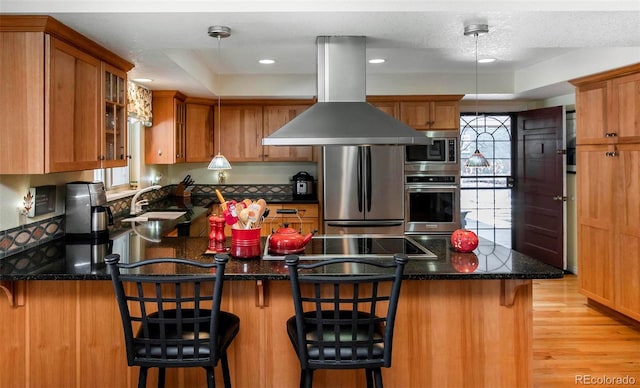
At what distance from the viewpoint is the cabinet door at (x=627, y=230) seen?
376cm

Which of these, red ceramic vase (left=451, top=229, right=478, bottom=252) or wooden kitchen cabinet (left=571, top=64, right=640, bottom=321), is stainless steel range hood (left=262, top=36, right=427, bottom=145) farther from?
wooden kitchen cabinet (left=571, top=64, right=640, bottom=321)

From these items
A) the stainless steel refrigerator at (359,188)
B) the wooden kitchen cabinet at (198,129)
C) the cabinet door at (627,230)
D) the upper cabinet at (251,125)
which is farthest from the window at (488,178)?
the wooden kitchen cabinet at (198,129)

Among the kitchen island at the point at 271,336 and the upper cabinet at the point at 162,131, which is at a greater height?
the upper cabinet at the point at 162,131

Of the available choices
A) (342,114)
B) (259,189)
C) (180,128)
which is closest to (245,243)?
(342,114)

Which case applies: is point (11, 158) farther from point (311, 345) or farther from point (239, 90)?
point (239, 90)

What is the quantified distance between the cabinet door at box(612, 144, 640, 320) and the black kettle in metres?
3.10

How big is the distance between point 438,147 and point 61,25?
385 centimetres

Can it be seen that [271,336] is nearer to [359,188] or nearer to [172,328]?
[172,328]

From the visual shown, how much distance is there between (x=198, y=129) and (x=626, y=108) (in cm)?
414

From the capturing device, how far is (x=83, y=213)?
3.04m

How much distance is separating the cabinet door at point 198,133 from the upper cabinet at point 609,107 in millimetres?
3792

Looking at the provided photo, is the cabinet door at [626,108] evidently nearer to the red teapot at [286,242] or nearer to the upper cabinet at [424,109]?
the upper cabinet at [424,109]

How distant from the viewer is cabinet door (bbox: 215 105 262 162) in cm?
558

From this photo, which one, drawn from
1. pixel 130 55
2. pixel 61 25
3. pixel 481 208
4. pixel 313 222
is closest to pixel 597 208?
pixel 481 208
